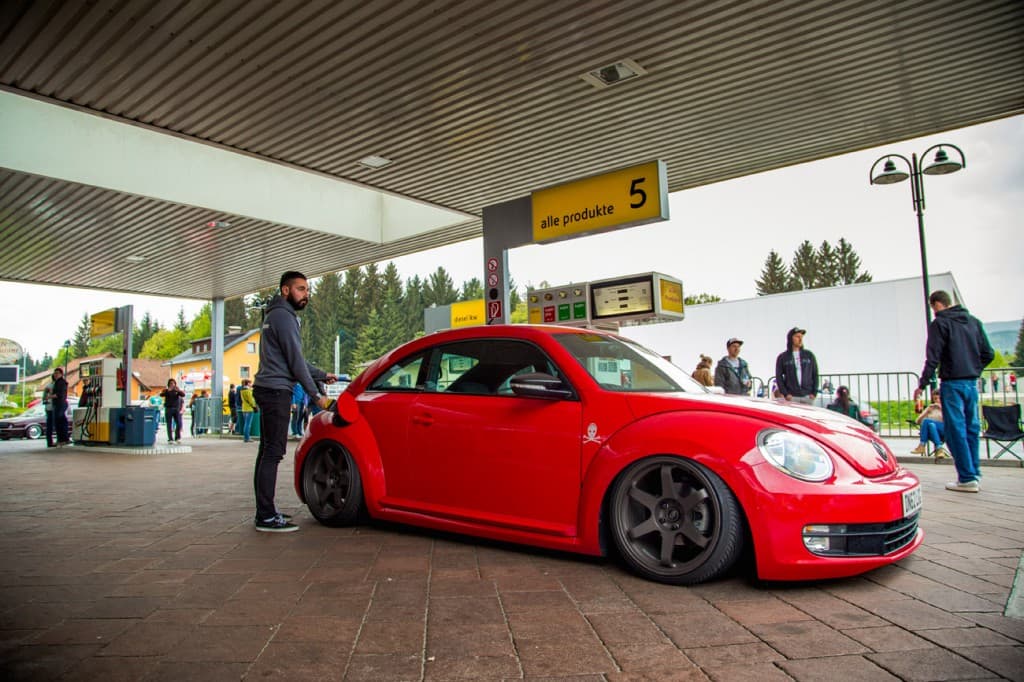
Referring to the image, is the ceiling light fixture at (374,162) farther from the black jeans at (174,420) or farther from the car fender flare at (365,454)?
the black jeans at (174,420)

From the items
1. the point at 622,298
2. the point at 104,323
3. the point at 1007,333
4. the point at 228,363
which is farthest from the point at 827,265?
the point at 104,323

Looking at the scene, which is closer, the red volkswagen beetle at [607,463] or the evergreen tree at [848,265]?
the red volkswagen beetle at [607,463]

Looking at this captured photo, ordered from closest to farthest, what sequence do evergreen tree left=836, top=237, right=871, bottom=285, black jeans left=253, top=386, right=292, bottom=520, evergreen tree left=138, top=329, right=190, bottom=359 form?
black jeans left=253, top=386, right=292, bottom=520 → evergreen tree left=836, top=237, right=871, bottom=285 → evergreen tree left=138, top=329, right=190, bottom=359

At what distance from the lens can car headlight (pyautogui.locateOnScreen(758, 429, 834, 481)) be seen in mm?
3250

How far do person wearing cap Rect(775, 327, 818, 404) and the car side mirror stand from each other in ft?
18.5

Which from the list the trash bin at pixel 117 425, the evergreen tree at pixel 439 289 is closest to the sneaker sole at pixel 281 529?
the trash bin at pixel 117 425

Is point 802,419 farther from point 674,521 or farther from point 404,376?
point 404,376

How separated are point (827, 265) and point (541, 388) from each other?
9641cm

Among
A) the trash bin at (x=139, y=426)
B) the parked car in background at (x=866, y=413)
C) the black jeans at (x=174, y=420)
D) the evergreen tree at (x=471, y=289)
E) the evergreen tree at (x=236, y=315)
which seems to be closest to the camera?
the parked car in background at (x=866, y=413)

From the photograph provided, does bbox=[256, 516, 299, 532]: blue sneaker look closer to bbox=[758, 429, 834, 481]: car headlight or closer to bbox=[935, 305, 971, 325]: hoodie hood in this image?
bbox=[758, 429, 834, 481]: car headlight

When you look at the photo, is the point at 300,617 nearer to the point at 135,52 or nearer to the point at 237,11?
the point at 237,11

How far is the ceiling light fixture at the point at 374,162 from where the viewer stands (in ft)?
32.6

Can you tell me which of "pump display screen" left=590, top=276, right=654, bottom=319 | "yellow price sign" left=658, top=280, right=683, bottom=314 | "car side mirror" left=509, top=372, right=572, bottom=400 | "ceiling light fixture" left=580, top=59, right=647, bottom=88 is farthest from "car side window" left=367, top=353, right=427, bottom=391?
"yellow price sign" left=658, top=280, right=683, bottom=314

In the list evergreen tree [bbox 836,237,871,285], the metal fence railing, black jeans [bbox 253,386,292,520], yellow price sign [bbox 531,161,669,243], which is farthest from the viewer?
evergreen tree [bbox 836,237,871,285]
